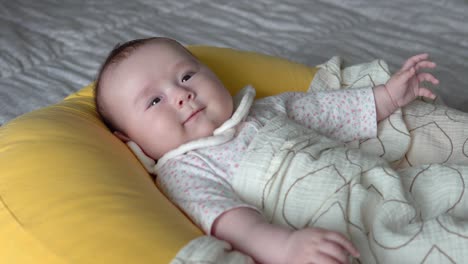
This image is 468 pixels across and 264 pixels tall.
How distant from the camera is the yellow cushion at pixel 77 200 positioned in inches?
33.9

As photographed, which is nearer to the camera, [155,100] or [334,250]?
[334,250]

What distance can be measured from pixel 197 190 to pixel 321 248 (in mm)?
289

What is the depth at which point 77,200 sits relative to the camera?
93 cm

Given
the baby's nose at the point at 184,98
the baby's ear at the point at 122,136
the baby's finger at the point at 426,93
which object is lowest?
the baby's ear at the point at 122,136

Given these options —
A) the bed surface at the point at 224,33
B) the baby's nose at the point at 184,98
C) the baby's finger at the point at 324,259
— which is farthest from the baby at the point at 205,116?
the bed surface at the point at 224,33

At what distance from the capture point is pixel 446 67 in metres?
1.69

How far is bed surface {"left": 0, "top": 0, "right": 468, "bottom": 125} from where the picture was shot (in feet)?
5.56

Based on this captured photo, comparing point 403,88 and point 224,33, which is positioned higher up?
point 403,88

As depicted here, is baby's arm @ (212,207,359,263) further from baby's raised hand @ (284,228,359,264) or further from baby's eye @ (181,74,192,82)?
baby's eye @ (181,74,192,82)

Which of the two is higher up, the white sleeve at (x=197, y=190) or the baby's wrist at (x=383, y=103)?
the baby's wrist at (x=383, y=103)

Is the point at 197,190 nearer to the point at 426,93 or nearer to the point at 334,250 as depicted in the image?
the point at 334,250

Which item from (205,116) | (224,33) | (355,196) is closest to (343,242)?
(355,196)

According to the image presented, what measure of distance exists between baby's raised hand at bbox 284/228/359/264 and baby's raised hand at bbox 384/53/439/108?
520 millimetres

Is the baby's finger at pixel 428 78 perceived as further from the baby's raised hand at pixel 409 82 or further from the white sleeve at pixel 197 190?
the white sleeve at pixel 197 190
